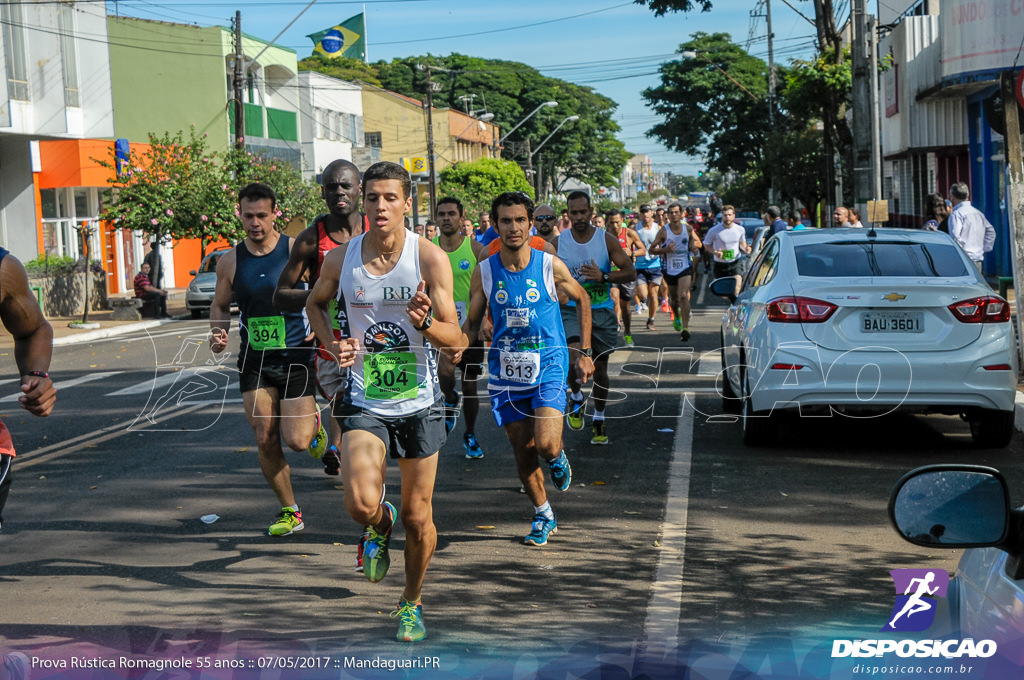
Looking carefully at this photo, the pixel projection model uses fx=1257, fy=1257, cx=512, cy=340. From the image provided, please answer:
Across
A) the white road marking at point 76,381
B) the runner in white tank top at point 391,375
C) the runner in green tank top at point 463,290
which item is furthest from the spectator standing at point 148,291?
the runner in white tank top at point 391,375

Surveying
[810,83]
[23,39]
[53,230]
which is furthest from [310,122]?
[810,83]

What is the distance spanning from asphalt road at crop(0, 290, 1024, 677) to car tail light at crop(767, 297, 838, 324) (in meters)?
1.03

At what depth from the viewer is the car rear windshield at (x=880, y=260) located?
358 inches

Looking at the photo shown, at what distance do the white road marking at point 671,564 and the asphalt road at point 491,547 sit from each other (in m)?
0.02

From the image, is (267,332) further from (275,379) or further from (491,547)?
(491,547)

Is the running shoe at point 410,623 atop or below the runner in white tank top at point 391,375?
below

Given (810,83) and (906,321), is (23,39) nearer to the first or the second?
(810,83)

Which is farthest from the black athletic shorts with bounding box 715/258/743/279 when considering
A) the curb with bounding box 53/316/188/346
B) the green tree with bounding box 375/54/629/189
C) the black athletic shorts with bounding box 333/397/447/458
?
the green tree with bounding box 375/54/629/189

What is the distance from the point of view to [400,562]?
21.5 feet

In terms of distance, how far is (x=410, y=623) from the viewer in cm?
511

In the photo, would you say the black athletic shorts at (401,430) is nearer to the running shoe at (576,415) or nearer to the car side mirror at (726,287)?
the running shoe at (576,415)

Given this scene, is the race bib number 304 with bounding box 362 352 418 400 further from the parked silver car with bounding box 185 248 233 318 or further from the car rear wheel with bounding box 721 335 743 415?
the parked silver car with bounding box 185 248 233 318

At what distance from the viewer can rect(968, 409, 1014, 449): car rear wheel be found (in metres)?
9.01

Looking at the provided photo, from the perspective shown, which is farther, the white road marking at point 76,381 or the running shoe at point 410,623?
the white road marking at point 76,381
